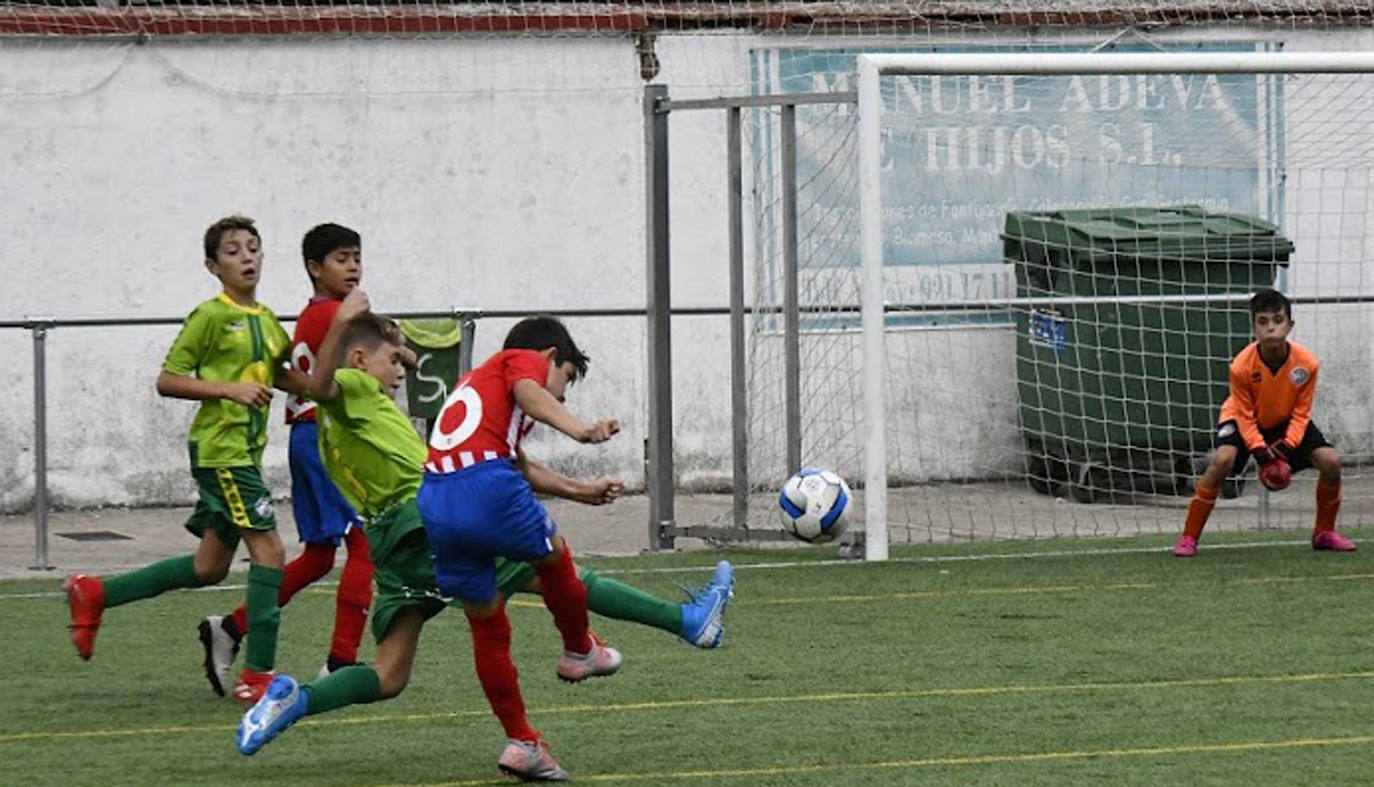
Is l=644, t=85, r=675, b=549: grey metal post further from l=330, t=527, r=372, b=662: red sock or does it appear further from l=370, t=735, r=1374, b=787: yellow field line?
l=370, t=735, r=1374, b=787: yellow field line

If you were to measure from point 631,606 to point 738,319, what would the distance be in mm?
6112

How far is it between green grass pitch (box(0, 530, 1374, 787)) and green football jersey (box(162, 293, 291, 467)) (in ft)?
2.92

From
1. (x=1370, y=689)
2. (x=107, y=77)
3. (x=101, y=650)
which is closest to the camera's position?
(x=1370, y=689)

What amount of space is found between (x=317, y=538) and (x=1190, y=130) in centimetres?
956

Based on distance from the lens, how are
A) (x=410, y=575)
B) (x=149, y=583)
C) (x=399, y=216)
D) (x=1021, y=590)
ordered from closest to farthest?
(x=410, y=575), (x=149, y=583), (x=1021, y=590), (x=399, y=216)

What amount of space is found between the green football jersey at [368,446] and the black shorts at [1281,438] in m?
5.73

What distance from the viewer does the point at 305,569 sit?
9.52m

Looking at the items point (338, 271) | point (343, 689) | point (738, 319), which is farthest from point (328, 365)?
point (738, 319)

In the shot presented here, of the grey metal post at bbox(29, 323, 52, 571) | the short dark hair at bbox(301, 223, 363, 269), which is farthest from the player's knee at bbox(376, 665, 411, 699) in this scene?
the grey metal post at bbox(29, 323, 52, 571)

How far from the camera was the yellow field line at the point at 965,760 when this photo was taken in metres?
7.44

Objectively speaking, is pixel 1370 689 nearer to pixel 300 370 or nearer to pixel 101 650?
pixel 300 370

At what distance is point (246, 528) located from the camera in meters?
9.14

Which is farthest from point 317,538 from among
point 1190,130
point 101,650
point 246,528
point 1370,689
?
point 1190,130

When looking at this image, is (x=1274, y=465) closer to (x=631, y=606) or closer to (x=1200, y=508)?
(x=1200, y=508)
